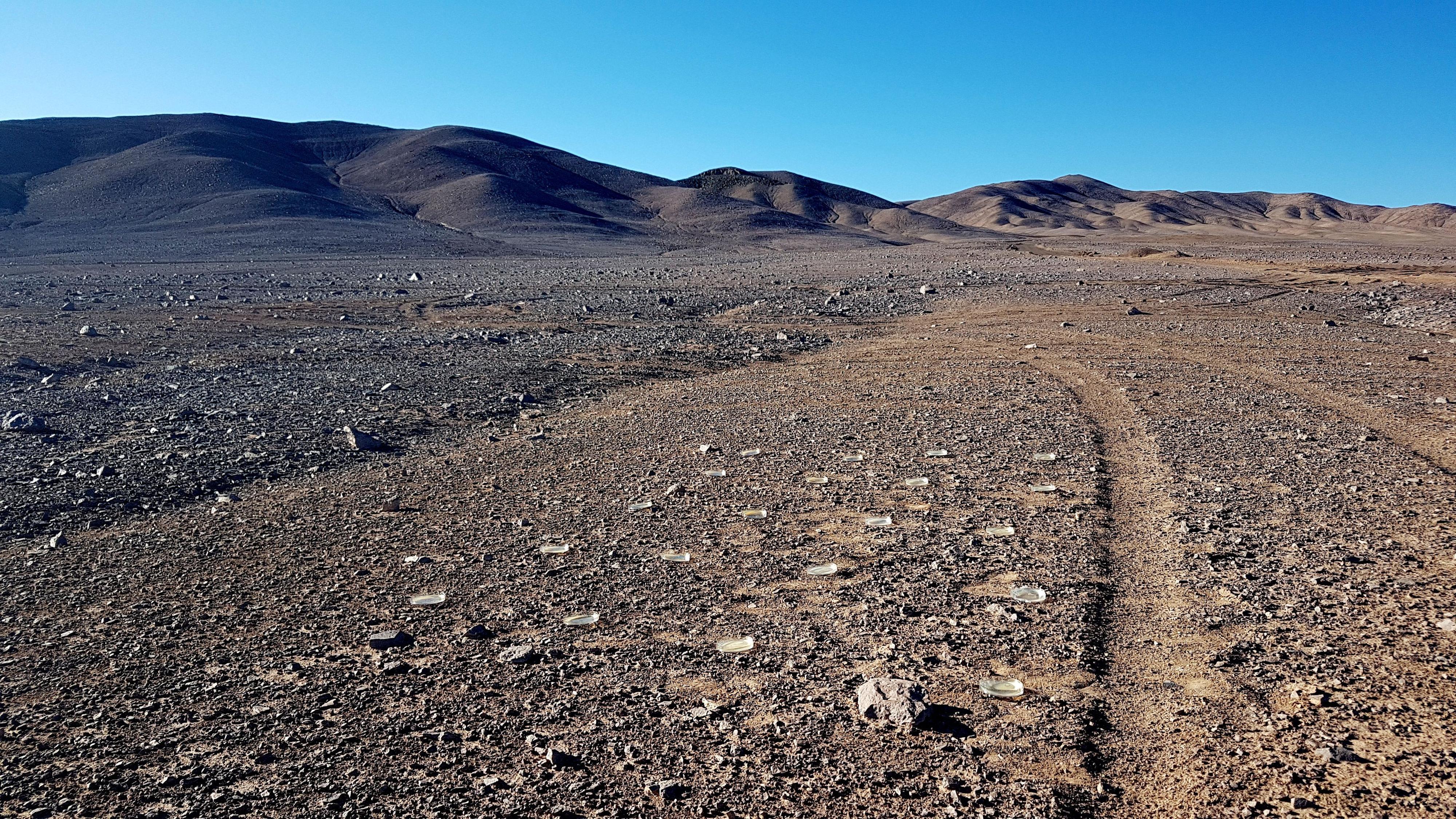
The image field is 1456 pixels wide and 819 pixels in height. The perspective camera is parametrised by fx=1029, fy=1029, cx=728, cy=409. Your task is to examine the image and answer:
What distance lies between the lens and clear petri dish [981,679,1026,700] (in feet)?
11.5

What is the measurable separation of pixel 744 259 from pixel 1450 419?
3171 cm

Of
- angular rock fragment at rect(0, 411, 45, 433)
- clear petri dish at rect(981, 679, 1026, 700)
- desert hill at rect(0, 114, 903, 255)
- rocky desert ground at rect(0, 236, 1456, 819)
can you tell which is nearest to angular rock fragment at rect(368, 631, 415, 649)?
rocky desert ground at rect(0, 236, 1456, 819)

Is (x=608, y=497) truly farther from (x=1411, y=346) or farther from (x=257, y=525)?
(x=1411, y=346)

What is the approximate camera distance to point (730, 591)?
4.58m

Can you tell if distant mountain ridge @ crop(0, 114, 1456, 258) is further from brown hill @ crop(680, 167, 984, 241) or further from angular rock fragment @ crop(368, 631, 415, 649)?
angular rock fragment @ crop(368, 631, 415, 649)

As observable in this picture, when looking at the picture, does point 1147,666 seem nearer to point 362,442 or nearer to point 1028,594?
point 1028,594

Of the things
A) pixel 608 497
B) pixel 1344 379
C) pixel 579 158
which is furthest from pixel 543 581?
pixel 579 158

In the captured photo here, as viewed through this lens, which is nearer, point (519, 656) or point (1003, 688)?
point (1003, 688)

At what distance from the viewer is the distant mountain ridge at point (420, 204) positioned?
5291cm

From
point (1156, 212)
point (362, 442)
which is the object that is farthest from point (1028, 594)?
point (1156, 212)

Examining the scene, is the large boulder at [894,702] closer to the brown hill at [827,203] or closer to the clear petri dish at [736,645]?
the clear petri dish at [736,645]

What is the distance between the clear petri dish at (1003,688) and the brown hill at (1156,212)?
96.1 m

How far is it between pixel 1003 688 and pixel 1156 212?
428 feet

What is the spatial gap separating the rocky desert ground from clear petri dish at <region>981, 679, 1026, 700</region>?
6 centimetres
